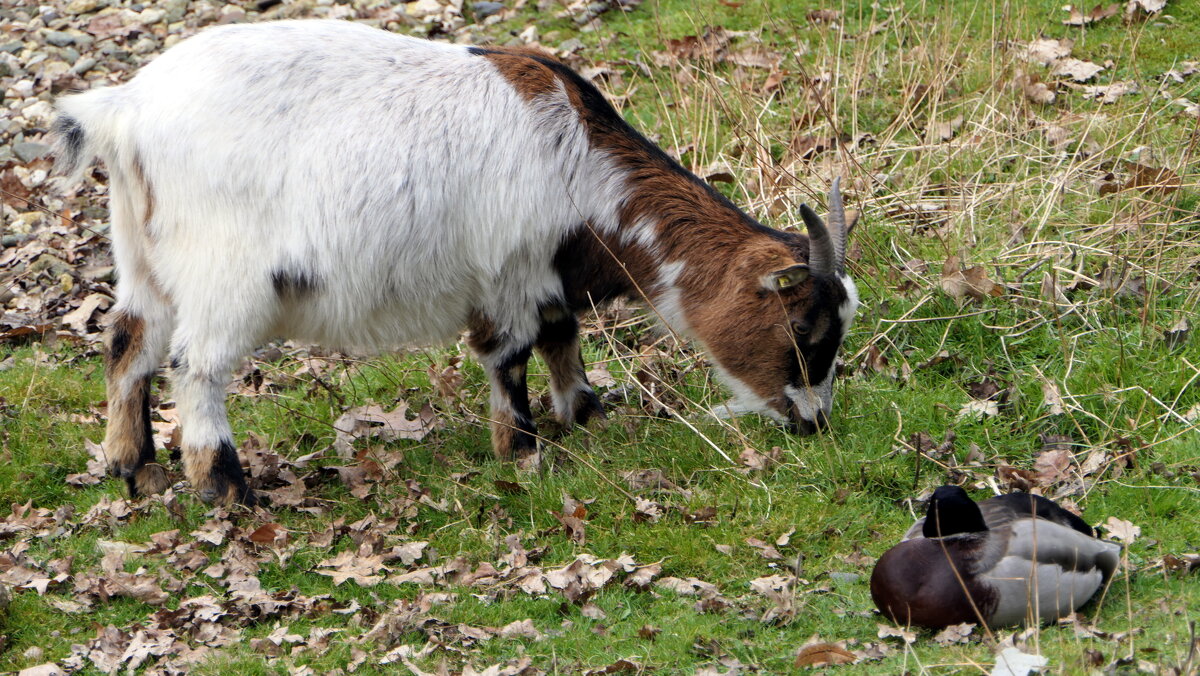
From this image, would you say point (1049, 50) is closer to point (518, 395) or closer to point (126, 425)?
point (518, 395)

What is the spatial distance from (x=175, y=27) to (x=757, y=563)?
7542mm

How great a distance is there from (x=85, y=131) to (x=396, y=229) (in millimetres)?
1378

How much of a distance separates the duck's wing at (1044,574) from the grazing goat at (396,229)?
1.61 metres

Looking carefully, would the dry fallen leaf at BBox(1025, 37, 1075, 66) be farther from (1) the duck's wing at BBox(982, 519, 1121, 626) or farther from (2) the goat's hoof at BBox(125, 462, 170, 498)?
(2) the goat's hoof at BBox(125, 462, 170, 498)

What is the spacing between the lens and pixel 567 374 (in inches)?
247

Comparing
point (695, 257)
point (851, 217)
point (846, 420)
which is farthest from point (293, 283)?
point (851, 217)

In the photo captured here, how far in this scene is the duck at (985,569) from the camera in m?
4.18

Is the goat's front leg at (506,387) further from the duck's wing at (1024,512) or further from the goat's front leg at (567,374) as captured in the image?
the duck's wing at (1024,512)

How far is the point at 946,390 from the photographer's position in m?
6.14

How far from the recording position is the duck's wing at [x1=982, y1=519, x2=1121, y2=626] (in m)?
4.16

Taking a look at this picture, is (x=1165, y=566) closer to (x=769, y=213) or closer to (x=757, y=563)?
(x=757, y=563)

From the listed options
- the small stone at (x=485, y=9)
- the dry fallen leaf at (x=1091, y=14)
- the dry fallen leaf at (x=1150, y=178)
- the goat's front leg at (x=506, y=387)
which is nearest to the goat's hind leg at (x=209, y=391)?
the goat's front leg at (x=506, y=387)

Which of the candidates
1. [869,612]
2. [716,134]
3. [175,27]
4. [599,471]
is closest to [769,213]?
[716,134]

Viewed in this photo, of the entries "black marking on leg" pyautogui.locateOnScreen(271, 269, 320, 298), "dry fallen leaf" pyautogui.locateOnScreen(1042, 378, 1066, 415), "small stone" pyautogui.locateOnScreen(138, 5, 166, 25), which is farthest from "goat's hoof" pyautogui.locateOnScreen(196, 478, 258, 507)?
"small stone" pyautogui.locateOnScreen(138, 5, 166, 25)
